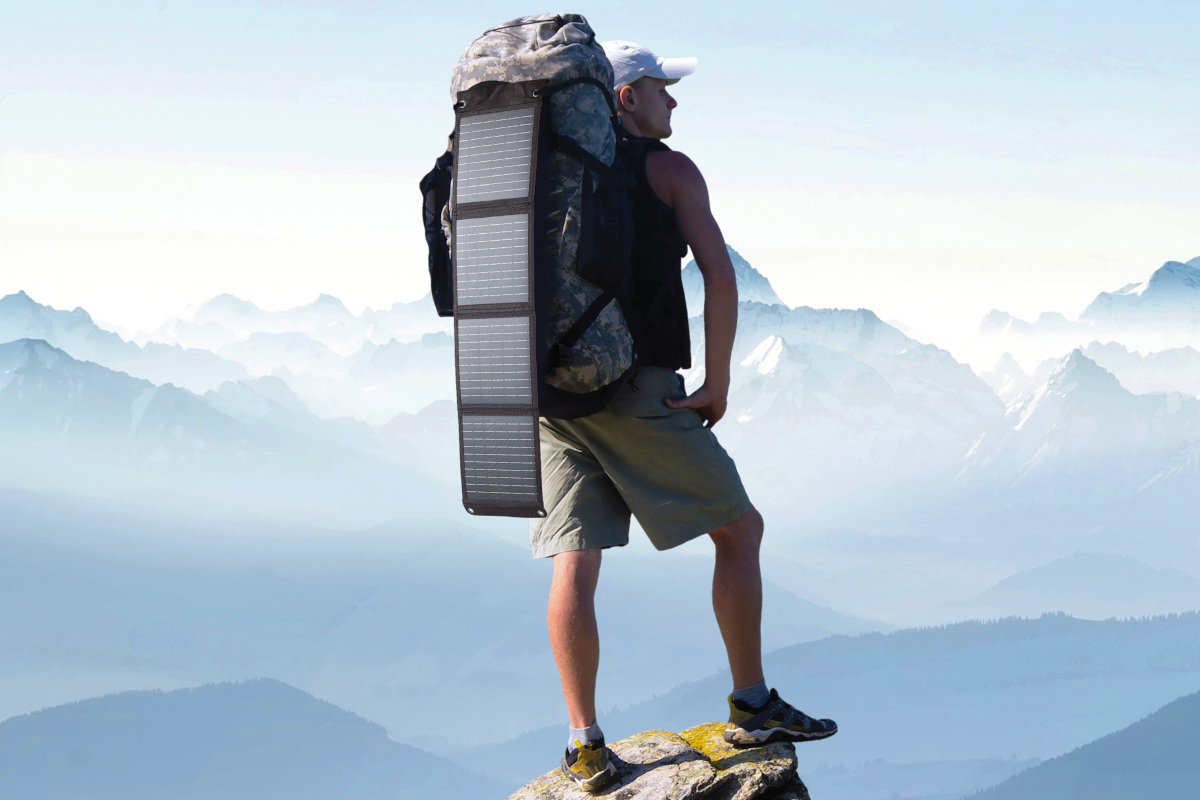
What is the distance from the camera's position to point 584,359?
165 inches

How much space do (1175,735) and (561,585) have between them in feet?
316

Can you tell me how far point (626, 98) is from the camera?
4.68 meters

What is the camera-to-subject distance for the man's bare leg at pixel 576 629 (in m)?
4.37

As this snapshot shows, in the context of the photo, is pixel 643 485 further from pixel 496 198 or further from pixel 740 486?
pixel 496 198

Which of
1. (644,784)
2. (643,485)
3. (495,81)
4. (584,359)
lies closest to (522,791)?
(644,784)

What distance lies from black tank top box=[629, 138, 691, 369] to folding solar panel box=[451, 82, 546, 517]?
21.5 inches

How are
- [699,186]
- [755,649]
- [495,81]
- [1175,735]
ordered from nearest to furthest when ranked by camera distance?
[495,81]
[699,186]
[755,649]
[1175,735]

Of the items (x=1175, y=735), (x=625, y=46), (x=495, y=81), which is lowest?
(x=1175, y=735)

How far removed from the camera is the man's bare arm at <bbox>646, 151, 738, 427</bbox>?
4457 millimetres

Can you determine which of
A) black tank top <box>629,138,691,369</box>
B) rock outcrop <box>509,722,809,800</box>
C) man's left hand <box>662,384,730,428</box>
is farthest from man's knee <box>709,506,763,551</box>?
rock outcrop <box>509,722,809,800</box>

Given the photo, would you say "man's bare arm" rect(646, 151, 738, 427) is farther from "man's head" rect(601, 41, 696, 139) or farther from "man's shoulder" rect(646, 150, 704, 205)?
"man's head" rect(601, 41, 696, 139)

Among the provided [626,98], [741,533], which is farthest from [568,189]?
[741,533]

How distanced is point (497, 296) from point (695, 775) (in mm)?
2212

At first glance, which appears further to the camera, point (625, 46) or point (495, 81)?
point (625, 46)
